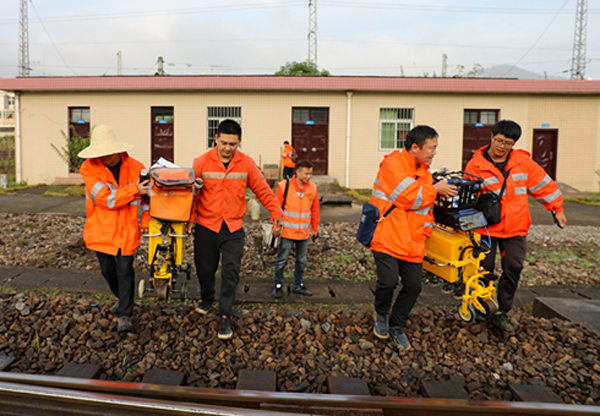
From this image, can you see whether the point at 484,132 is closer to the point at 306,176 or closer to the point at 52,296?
the point at 306,176

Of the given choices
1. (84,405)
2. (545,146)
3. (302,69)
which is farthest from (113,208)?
(302,69)

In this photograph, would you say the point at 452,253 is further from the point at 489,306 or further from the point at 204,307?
the point at 204,307

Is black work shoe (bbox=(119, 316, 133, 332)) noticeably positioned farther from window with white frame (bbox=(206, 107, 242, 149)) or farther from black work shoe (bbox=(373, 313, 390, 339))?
window with white frame (bbox=(206, 107, 242, 149))

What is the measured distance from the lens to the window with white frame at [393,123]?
57.4ft

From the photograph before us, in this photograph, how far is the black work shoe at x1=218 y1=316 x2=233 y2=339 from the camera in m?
3.78

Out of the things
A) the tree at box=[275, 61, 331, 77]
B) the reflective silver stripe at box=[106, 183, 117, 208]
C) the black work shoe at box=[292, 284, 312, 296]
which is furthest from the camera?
the tree at box=[275, 61, 331, 77]

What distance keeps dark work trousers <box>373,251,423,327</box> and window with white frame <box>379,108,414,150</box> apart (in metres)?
14.4

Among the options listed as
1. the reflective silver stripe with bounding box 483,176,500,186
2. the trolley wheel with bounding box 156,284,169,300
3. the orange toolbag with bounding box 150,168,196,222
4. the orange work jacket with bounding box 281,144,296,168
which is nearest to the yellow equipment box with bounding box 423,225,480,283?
the reflective silver stripe with bounding box 483,176,500,186

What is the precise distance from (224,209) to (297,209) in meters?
1.48

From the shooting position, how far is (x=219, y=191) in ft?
12.8

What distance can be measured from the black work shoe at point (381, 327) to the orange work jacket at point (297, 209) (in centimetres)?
168

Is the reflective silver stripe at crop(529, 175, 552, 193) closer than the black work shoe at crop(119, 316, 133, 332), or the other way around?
the black work shoe at crop(119, 316, 133, 332)

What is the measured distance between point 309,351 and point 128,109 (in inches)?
651

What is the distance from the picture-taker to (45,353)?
3506 millimetres
